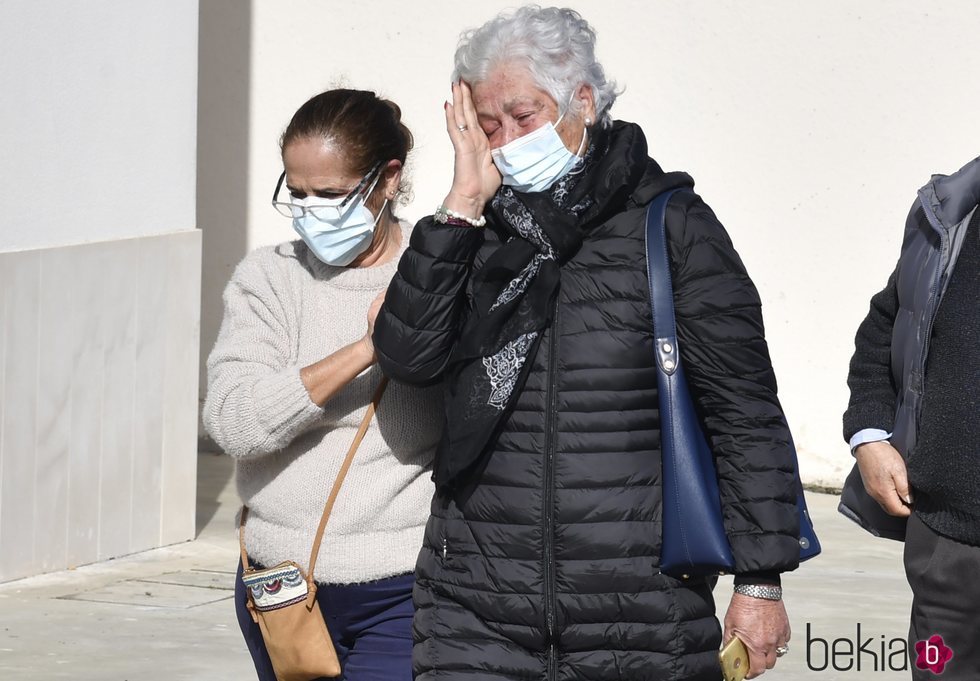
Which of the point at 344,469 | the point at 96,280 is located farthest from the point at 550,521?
the point at 96,280

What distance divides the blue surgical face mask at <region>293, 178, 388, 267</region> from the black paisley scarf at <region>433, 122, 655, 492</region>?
0.34 m

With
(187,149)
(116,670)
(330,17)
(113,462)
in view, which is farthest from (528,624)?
(330,17)

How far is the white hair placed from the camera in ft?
9.96

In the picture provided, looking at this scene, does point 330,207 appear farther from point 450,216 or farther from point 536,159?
point 536,159

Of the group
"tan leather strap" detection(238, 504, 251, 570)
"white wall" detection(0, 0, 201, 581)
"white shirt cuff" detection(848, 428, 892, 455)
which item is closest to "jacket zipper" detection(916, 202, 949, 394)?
"white shirt cuff" detection(848, 428, 892, 455)

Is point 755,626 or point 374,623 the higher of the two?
point 755,626

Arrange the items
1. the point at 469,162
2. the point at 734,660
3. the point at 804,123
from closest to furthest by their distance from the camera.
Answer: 1. the point at 734,660
2. the point at 469,162
3. the point at 804,123

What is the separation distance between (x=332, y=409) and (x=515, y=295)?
0.54 m

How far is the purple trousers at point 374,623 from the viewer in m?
3.23

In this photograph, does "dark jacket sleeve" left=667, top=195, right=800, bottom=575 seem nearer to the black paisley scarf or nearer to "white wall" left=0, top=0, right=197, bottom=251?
the black paisley scarf

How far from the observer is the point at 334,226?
10.7 ft

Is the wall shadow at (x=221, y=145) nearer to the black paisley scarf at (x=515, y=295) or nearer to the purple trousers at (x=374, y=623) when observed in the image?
the purple trousers at (x=374, y=623)

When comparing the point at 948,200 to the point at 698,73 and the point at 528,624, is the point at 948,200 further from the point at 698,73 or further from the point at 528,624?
the point at 698,73

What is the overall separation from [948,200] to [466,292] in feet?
3.34
